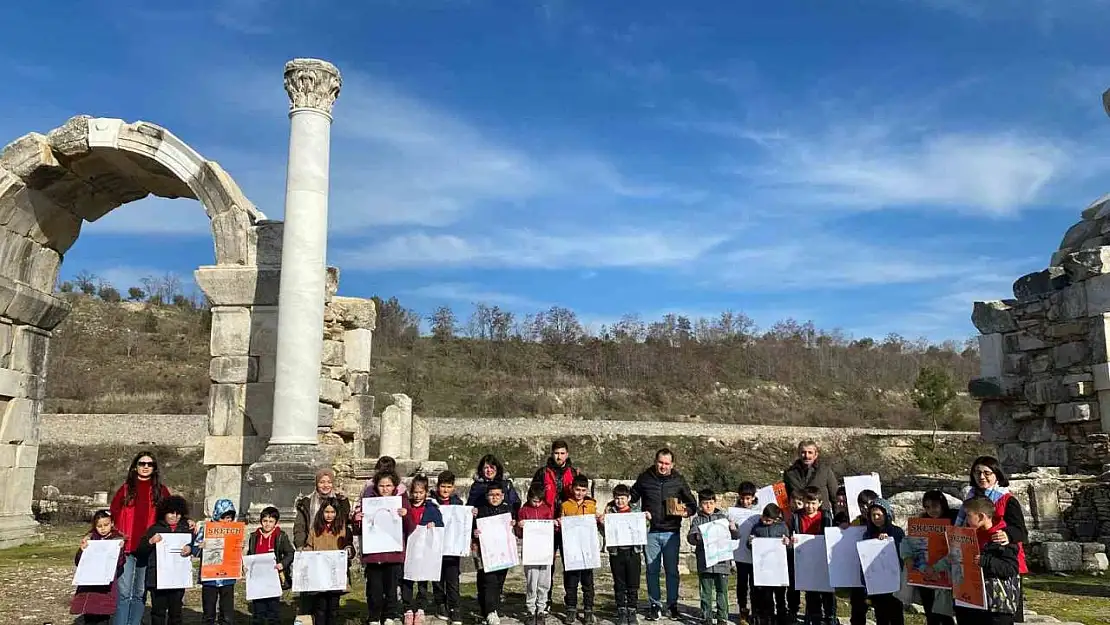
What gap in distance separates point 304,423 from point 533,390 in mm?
43777

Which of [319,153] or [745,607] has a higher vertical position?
[319,153]

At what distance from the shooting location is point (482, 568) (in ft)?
21.3

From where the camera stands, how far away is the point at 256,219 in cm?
1079

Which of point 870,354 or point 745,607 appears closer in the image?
point 745,607

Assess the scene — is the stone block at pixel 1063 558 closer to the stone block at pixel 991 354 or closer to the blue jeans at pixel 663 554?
the stone block at pixel 991 354

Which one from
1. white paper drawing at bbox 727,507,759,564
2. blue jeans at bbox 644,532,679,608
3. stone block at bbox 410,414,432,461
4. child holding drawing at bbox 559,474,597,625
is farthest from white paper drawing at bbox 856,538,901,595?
stone block at bbox 410,414,432,461

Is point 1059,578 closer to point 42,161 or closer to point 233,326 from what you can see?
point 233,326

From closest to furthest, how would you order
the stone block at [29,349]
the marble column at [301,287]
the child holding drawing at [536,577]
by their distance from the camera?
the child holding drawing at [536,577], the marble column at [301,287], the stone block at [29,349]

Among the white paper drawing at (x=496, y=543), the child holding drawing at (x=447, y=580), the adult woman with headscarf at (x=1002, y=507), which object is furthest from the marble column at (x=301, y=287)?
the adult woman with headscarf at (x=1002, y=507)

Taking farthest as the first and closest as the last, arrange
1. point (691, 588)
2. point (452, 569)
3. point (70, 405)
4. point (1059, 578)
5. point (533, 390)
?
1. point (533, 390)
2. point (70, 405)
3. point (1059, 578)
4. point (691, 588)
5. point (452, 569)

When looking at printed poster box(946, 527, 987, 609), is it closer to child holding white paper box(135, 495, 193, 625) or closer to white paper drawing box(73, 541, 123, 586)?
child holding white paper box(135, 495, 193, 625)

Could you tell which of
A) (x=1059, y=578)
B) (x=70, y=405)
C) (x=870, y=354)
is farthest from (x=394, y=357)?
(x=1059, y=578)

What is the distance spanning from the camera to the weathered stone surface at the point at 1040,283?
40.4ft

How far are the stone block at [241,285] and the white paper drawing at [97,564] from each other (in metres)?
5.31
